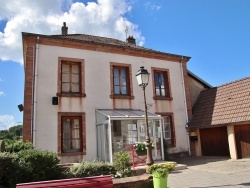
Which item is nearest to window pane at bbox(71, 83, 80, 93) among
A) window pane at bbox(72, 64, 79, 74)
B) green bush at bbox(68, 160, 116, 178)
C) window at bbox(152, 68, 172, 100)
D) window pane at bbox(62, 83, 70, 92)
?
window pane at bbox(62, 83, 70, 92)

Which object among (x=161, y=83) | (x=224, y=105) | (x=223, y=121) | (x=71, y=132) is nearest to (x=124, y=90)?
(x=161, y=83)

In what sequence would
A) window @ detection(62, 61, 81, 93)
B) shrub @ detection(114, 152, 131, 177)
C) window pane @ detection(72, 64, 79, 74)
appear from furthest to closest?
window pane @ detection(72, 64, 79, 74) < window @ detection(62, 61, 81, 93) < shrub @ detection(114, 152, 131, 177)

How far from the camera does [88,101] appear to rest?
13.3 m

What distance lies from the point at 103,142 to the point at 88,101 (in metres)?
2.33

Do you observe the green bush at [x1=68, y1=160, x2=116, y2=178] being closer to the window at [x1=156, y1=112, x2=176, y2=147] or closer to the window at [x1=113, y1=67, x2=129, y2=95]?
the window at [x1=113, y1=67, x2=129, y2=95]

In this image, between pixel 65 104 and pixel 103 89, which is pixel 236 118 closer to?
pixel 103 89

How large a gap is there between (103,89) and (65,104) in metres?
2.30

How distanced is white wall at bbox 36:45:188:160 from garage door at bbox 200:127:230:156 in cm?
115

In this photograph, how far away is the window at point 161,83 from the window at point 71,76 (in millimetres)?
4703

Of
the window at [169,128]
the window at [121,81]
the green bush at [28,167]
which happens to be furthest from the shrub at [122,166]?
the window at [169,128]

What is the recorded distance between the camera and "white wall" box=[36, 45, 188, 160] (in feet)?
39.4

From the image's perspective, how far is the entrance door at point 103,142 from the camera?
12.2 m

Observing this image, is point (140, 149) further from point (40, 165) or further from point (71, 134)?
point (40, 165)

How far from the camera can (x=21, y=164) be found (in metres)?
6.53
